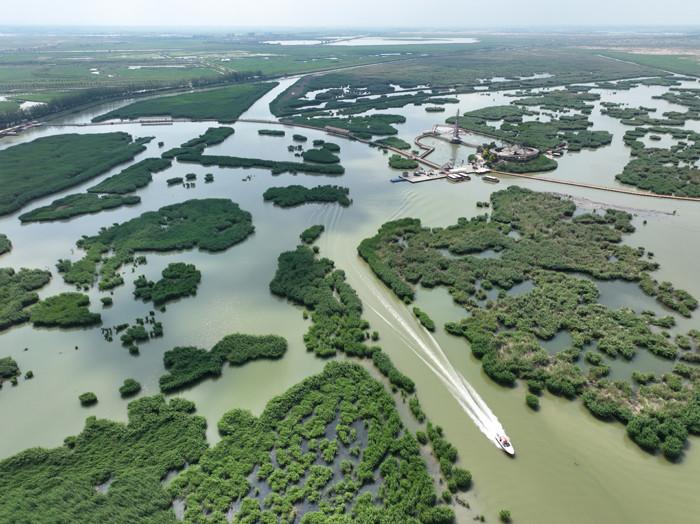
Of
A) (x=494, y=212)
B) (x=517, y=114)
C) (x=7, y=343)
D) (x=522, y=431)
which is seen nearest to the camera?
(x=522, y=431)

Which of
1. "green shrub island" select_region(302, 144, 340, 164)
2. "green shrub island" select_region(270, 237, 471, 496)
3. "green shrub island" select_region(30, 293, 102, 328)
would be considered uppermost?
"green shrub island" select_region(302, 144, 340, 164)

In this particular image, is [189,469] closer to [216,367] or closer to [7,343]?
[216,367]

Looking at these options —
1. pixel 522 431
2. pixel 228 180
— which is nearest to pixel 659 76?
pixel 228 180

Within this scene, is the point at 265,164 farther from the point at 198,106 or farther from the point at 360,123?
the point at 198,106

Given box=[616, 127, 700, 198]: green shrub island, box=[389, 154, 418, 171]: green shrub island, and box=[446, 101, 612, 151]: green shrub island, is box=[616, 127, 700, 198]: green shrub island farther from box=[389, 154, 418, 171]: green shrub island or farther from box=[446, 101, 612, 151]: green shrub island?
box=[389, 154, 418, 171]: green shrub island

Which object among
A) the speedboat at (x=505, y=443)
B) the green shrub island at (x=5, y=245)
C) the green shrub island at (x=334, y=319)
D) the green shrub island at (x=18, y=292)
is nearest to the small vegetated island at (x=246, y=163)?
the green shrub island at (x=334, y=319)

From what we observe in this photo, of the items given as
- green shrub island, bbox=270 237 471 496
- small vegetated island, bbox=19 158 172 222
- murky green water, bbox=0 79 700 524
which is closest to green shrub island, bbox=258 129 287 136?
small vegetated island, bbox=19 158 172 222

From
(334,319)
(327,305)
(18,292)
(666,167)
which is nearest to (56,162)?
(18,292)
